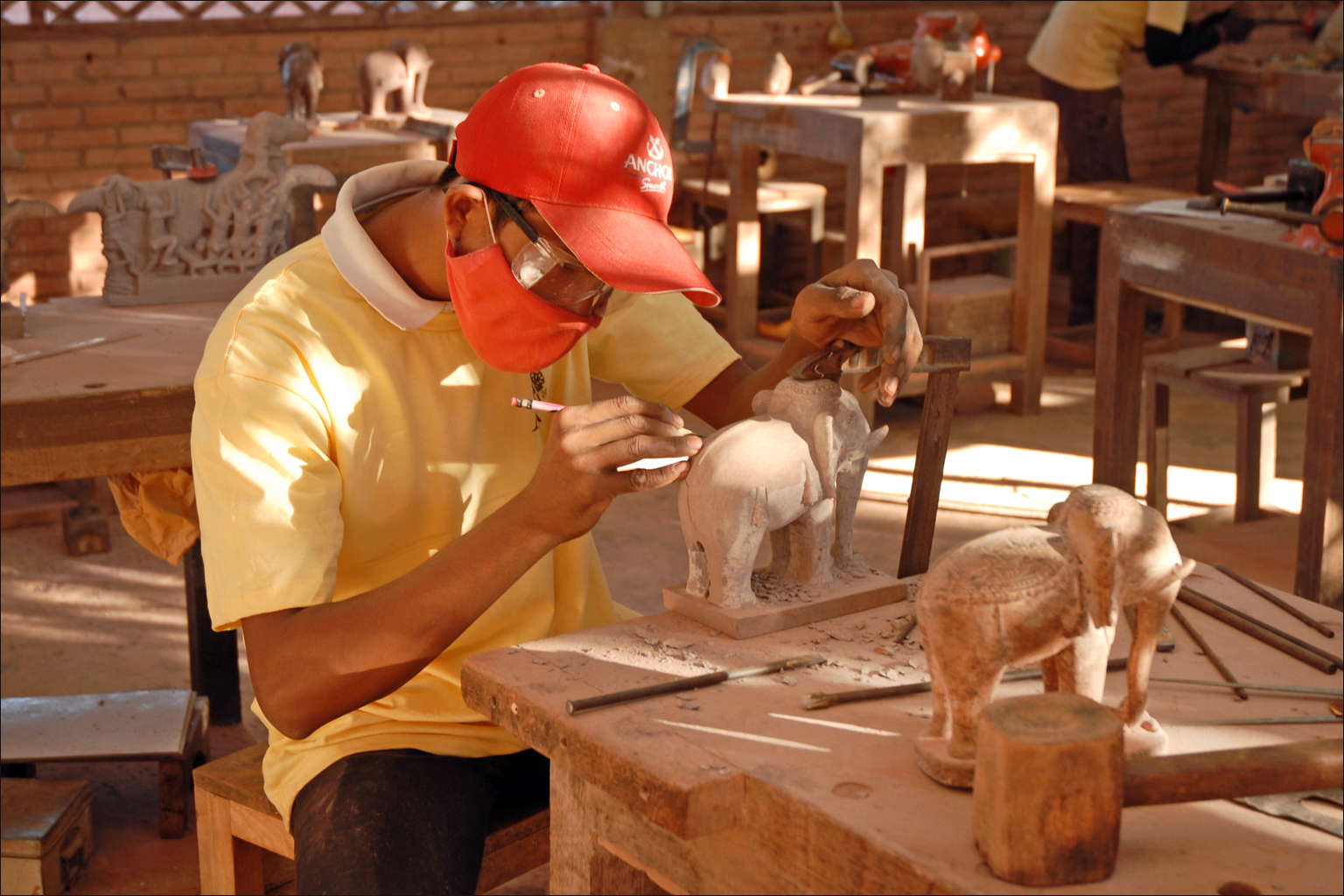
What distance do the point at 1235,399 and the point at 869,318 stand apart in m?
2.45

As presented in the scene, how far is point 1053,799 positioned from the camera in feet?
3.67

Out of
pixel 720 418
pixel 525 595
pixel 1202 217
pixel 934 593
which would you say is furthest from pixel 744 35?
pixel 934 593

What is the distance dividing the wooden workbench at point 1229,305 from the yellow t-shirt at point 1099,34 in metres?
2.97

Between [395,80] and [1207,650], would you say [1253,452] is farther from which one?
[395,80]

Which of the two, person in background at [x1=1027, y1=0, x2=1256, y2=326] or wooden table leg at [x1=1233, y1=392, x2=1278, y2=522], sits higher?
person in background at [x1=1027, y1=0, x2=1256, y2=326]

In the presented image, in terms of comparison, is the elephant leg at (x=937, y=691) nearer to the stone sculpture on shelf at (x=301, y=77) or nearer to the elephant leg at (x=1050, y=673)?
the elephant leg at (x=1050, y=673)

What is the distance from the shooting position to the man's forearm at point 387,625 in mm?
1594

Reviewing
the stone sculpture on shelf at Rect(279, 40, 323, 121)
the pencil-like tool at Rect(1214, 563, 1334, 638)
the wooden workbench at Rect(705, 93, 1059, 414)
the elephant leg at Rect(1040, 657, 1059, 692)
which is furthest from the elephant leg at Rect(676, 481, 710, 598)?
the stone sculpture on shelf at Rect(279, 40, 323, 121)

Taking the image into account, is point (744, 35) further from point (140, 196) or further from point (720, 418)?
point (720, 418)

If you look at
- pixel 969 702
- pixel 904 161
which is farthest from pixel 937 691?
pixel 904 161

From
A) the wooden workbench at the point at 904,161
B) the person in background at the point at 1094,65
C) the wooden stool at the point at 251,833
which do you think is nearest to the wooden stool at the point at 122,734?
the wooden stool at the point at 251,833

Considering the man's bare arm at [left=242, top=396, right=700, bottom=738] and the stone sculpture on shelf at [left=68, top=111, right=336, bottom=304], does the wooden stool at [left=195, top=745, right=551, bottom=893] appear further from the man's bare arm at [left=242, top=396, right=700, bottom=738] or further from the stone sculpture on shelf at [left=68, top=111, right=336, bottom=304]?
the stone sculpture on shelf at [left=68, top=111, right=336, bottom=304]

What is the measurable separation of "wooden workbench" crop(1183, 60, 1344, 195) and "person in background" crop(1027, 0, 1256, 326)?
179 mm

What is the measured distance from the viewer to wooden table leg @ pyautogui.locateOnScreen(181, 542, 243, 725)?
118 inches
